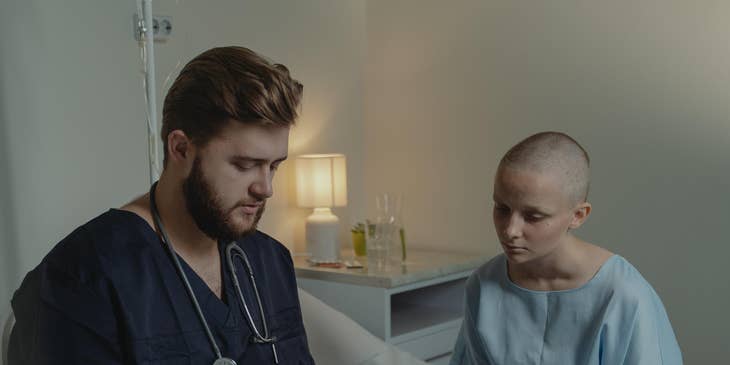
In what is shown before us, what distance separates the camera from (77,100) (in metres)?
2.62

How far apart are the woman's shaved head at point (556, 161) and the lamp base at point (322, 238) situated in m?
1.54

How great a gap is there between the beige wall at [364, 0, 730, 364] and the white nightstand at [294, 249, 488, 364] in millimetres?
238

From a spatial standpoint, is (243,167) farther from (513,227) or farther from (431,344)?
(431,344)

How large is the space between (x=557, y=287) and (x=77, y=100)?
1594mm

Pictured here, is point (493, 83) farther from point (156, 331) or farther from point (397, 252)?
point (156, 331)

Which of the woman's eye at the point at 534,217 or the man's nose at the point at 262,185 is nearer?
the man's nose at the point at 262,185

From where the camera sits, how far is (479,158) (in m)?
3.48

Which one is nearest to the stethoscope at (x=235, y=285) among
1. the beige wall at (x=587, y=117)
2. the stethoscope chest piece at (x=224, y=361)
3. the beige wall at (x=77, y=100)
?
the stethoscope chest piece at (x=224, y=361)

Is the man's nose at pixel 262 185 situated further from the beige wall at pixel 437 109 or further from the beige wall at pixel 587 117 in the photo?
the beige wall at pixel 587 117

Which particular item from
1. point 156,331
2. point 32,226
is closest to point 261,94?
point 156,331

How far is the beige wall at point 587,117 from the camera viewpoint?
2.82 m

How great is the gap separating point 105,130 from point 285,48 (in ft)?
3.04

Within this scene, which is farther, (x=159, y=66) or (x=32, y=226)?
(x=159, y=66)

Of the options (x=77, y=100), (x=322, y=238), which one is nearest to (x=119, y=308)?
(x=77, y=100)
